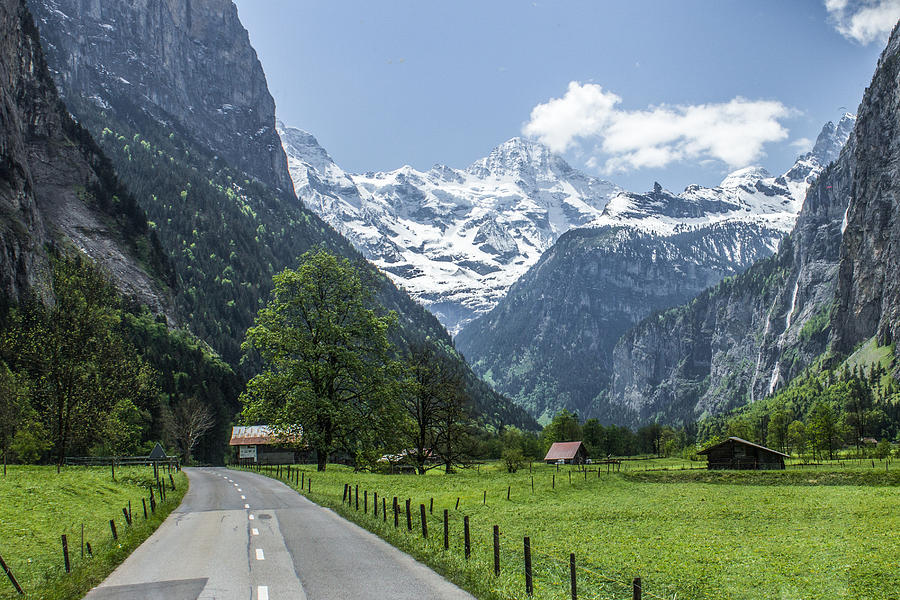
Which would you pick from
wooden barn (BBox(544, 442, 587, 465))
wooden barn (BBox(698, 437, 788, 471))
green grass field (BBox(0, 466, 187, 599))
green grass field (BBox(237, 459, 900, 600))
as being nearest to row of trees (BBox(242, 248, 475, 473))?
green grass field (BBox(237, 459, 900, 600))

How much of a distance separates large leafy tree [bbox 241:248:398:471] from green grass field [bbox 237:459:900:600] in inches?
162

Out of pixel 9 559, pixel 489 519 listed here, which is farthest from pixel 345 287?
pixel 9 559

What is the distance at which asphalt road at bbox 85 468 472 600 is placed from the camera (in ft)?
51.5

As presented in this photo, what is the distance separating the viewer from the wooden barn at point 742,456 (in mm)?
99375

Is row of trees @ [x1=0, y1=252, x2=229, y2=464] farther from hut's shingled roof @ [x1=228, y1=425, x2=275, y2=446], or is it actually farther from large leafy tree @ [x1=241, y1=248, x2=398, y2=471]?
hut's shingled roof @ [x1=228, y1=425, x2=275, y2=446]

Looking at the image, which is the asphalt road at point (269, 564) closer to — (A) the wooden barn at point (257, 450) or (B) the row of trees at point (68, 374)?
(B) the row of trees at point (68, 374)

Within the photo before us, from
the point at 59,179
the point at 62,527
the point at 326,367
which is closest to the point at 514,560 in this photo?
the point at 62,527

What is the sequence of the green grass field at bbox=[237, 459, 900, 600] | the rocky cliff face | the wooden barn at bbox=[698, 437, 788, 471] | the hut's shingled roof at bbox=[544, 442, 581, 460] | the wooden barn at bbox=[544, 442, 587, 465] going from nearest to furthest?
the green grass field at bbox=[237, 459, 900, 600]
the wooden barn at bbox=[698, 437, 788, 471]
the rocky cliff face
the wooden barn at bbox=[544, 442, 587, 465]
the hut's shingled roof at bbox=[544, 442, 581, 460]

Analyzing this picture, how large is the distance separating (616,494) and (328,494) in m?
24.3

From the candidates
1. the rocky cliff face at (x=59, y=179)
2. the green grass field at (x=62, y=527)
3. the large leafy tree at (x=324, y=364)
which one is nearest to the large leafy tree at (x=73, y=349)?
the green grass field at (x=62, y=527)

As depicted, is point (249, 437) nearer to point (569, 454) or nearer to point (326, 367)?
point (569, 454)

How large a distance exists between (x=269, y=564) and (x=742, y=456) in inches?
3867

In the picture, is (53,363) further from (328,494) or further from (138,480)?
(328,494)

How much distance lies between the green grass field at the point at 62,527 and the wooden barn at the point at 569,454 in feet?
347
